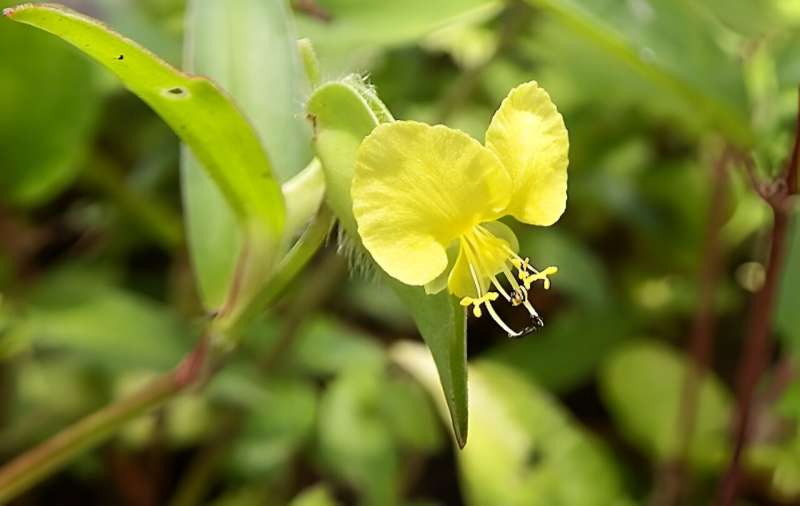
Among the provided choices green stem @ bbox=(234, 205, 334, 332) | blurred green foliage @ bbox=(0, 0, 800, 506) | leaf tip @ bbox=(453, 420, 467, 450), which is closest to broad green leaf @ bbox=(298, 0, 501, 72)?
blurred green foliage @ bbox=(0, 0, 800, 506)

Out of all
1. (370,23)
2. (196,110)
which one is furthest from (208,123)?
(370,23)

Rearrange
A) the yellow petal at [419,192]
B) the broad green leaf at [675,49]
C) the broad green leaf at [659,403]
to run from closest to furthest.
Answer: the yellow petal at [419,192], the broad green leaf at [675,49], the broad green leaf at [659,403]

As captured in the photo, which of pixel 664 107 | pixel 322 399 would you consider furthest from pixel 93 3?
pixel 664 107

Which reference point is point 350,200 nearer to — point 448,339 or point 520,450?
point 448,339

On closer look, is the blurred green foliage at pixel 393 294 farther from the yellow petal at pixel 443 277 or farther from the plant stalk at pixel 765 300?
the yellow petal at pixel 443 277

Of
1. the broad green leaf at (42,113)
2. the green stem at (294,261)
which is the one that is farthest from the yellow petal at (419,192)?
the broad green leaf at (42,113)
